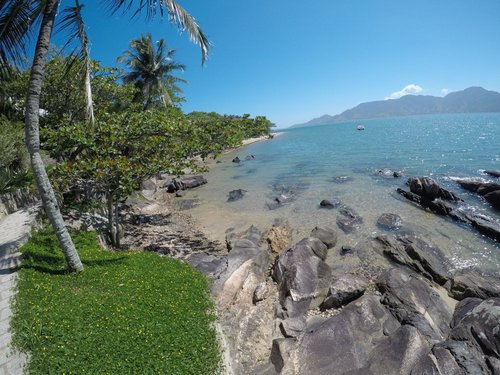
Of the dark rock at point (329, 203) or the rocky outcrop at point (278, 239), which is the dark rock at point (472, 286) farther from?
the dark rock at point (329, 203)

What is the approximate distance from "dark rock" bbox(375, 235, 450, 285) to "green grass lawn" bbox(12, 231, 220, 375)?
32.9ft

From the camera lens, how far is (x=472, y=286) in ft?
38.2

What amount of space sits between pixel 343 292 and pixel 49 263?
35.0ft

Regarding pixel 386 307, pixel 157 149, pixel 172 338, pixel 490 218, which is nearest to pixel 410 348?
pixel 386 307

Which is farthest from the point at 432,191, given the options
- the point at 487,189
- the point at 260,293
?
the point at 260,293

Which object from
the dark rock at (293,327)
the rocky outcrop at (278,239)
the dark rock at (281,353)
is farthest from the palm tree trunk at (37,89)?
the rocky outcrop at (278,239)

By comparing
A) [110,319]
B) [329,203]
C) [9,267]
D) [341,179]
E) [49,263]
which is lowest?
[341,179]

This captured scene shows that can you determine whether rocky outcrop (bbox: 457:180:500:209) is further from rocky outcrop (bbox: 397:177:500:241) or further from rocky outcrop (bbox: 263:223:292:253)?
rocky outcrop (bbox: 263:223:292:253)

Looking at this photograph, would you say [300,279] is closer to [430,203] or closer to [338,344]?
[338,344]

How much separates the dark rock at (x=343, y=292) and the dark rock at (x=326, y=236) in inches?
201

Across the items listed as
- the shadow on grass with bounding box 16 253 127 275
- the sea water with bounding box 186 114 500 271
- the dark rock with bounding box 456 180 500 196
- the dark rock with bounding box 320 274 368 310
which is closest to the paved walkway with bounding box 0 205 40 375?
the shadow on grass with bounding box 16 253 127 275

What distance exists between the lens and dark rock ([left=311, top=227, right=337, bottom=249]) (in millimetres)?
16219

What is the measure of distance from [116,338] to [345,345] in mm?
6123

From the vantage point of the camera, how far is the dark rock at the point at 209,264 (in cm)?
1235
